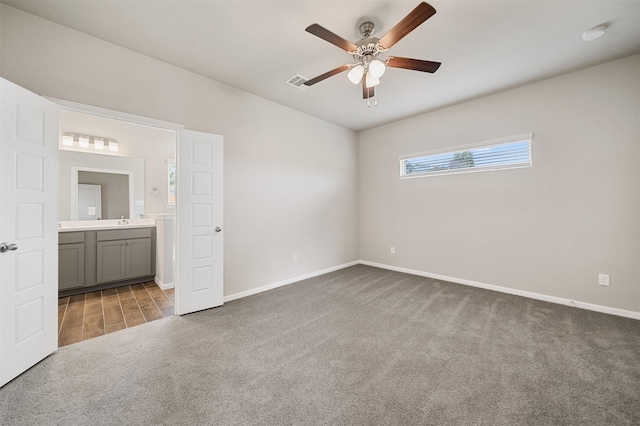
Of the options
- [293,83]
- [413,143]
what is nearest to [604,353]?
[413,143]

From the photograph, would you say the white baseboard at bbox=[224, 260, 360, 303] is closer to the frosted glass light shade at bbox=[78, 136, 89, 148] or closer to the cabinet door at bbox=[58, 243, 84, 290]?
the cabinet door at bbox=[58, 243, 84, 290]

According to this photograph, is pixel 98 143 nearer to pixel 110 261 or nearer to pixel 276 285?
pixel 110 261

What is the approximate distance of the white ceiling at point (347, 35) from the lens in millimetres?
1983

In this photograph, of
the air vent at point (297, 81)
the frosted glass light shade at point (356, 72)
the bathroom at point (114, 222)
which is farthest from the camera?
the bathroom at point (114, 222)

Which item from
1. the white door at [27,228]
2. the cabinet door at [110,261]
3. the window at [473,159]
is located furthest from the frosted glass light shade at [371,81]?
the cabinet door at [110,261]

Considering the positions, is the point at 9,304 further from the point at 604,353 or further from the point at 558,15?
the point at 558,15

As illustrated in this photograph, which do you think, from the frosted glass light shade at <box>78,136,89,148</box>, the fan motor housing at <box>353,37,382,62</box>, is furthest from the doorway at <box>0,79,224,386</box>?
the frosted glass light shade at <box>78,136,89,148</box>

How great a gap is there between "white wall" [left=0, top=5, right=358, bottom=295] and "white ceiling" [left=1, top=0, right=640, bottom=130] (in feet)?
0.57

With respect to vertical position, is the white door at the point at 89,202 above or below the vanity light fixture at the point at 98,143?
below

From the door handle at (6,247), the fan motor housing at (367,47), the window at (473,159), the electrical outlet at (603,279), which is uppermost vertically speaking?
the fan motor housing at (367,47)

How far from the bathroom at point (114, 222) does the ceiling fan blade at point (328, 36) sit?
2.96 meters

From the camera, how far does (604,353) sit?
6.64 feet

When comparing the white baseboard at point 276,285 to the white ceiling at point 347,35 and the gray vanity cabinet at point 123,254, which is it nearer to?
the gray vanity cabinet at point 123,254

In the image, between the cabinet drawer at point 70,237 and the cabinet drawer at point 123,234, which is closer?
the cabinet drawer at point 70,237
